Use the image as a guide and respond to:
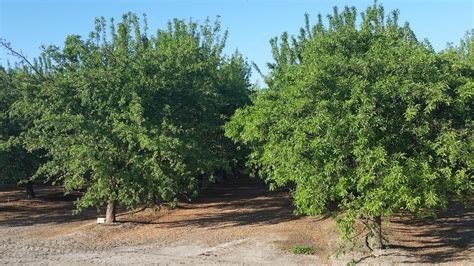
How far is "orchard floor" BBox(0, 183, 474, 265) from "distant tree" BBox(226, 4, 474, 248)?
7.42ft

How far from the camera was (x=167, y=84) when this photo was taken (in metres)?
18.0

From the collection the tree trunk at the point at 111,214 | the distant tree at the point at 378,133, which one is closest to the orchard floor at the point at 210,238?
the tree trunk at the point at 111,214

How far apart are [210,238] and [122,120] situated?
5.19m

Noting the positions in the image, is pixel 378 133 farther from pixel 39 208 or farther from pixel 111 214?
pixel 39 208

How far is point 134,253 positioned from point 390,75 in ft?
28.4

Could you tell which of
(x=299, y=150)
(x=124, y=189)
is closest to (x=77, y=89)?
(x=124, y=189)

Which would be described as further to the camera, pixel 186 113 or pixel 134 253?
pixel 186 113

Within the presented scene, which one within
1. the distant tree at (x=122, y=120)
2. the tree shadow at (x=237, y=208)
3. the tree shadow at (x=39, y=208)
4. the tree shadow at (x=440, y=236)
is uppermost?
the distant tree at (x=122, y=120)

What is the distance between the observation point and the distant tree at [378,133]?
11016 millimetres

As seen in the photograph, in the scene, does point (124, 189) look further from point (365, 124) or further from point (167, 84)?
point (365, 124)

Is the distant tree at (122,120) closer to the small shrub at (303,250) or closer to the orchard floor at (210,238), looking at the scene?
the orchard floor at (210,238)

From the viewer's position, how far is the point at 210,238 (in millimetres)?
16422

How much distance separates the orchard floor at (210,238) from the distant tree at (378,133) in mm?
2262

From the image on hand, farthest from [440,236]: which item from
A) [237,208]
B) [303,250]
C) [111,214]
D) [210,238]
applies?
[111,214]
